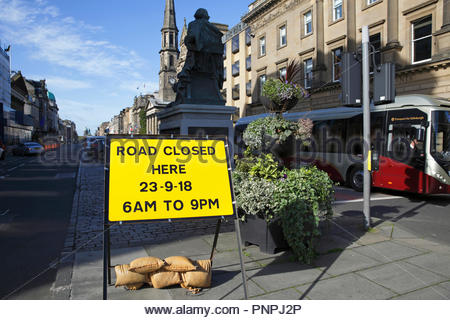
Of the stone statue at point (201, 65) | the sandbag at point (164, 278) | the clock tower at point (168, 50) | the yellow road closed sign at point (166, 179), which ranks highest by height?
the clock tower at point (168, 50)

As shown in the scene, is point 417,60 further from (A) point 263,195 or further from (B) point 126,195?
(B) point 126,195

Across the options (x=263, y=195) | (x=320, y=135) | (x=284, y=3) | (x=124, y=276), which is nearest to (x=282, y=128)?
(x=263, y=195)

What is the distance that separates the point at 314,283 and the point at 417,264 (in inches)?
66.4

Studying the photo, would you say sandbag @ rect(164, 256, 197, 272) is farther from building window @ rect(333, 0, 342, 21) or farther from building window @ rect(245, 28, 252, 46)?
building window @ rect(245, 28, 252, 46)

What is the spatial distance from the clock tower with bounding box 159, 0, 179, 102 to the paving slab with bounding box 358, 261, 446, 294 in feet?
343

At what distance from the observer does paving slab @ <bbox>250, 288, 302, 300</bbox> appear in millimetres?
3521

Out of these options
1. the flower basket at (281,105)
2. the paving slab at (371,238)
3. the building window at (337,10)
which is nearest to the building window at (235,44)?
the building window at (337,10)

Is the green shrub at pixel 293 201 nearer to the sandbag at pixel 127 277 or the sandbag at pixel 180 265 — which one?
the sandbag at pixel 180 265

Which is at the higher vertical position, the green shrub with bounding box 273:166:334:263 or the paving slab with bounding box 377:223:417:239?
the green shrub with bounding box 273:166:334:263

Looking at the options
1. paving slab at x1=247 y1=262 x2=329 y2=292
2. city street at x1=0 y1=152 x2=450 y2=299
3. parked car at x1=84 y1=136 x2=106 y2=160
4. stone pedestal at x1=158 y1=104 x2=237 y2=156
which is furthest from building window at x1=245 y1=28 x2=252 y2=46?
paving slab at x1=247 y1=262 x2=329 y2=292

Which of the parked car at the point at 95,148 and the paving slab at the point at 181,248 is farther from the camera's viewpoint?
the parked car at the point at 95,148

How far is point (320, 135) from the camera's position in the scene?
15.0 metres

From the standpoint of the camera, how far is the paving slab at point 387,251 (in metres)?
4.78

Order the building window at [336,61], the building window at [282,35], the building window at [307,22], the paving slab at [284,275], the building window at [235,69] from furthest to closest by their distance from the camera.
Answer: the building window at [235,69] < the building window at [282,35] < the building window at [307,22] < the building window at [336,61] < the paving slab at [284,275]
